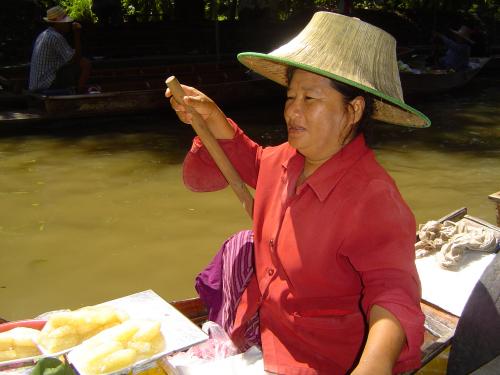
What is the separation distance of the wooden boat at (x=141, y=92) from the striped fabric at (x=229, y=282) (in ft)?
19.7

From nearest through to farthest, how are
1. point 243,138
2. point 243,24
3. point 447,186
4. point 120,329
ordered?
point 120,329 < point 243,138 < point 447,186 < point 243,24

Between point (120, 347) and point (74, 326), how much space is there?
0.21 m

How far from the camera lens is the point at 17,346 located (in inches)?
64.9

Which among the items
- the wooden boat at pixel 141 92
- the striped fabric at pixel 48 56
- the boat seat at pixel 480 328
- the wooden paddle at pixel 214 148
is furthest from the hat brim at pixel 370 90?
the wooden boat at pixel 141 92

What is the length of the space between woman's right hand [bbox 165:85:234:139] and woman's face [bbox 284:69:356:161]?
47 centimetres

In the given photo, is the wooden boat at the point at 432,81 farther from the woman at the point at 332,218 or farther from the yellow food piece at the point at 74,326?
the yellow food piece at the point at 74,326

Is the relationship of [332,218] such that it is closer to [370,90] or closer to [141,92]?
[370,90]

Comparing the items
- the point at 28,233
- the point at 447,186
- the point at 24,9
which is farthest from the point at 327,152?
the point at 24,9

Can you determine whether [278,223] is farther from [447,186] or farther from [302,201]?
[447,186]

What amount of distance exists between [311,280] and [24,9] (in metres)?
12.5

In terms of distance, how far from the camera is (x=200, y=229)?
4.91 metres

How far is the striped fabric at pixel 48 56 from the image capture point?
726 centimetres

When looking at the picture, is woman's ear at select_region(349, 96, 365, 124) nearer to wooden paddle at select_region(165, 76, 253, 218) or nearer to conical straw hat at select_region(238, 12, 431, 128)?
conical straw hat at select_region(238, 12, 431, 128)

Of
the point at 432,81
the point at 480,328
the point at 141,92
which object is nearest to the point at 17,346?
the point at 480,328
